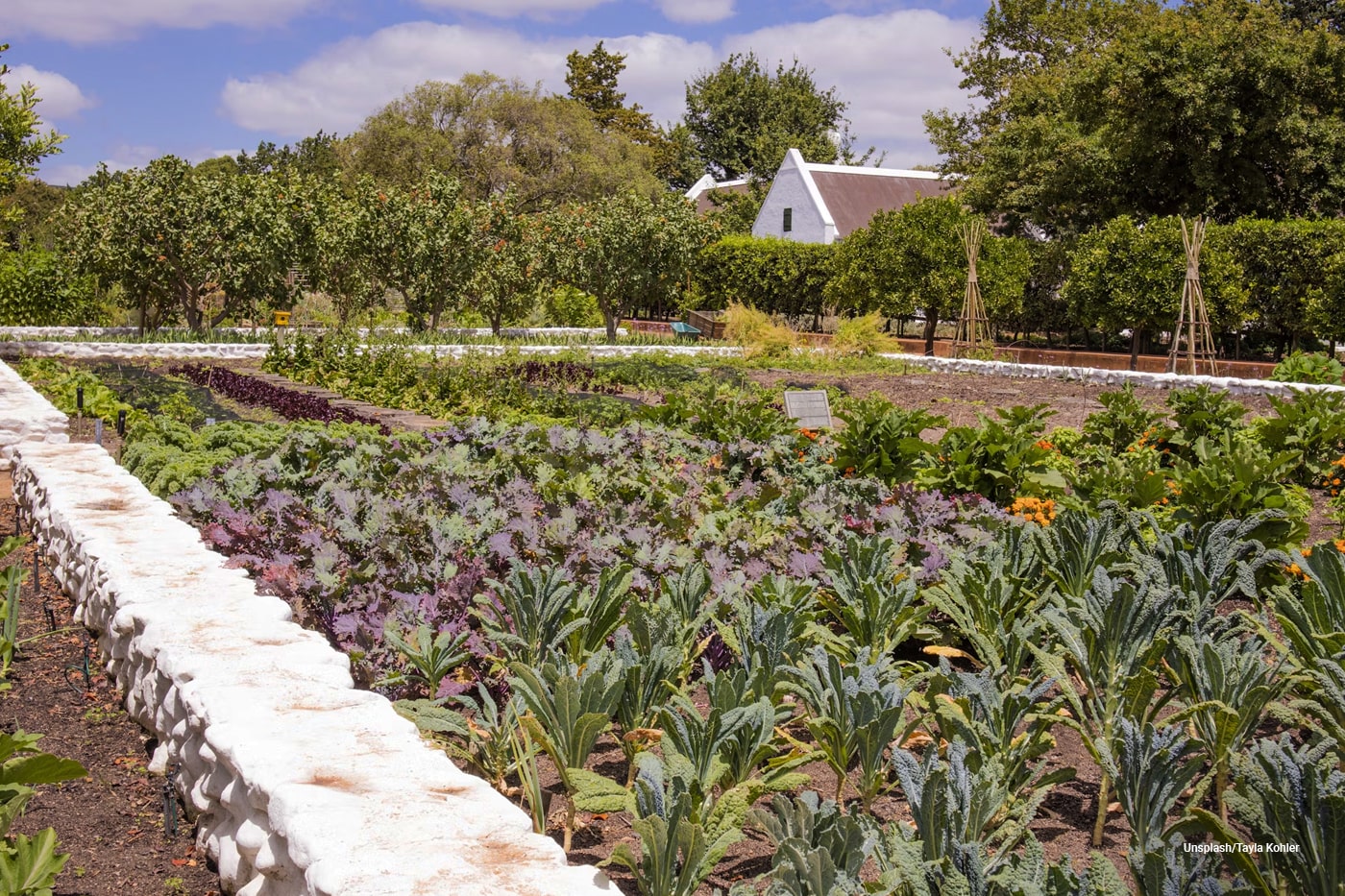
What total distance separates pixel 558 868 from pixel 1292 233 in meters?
22.5

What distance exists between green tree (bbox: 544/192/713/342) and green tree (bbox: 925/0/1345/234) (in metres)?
7.63

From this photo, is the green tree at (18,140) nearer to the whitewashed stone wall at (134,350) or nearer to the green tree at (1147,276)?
the whitewashed stone wall at (134,350)

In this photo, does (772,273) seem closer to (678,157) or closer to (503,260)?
(503,260)

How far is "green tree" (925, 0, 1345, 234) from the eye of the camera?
2255 cm

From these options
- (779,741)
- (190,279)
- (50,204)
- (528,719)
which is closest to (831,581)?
(779,741)

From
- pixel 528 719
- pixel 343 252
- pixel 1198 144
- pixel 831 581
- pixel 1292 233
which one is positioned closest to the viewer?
pixel 528 719

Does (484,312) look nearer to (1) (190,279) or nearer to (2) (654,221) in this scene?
(2) (654,221)

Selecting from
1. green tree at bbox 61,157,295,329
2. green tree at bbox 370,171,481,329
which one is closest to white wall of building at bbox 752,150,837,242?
green tree at bbox 370,171,481,329

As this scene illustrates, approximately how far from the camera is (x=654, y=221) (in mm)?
Result: 28578

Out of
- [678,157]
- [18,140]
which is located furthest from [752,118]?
[18,140]

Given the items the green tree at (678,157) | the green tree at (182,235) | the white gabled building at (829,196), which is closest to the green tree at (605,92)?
the green tree at (678,157)

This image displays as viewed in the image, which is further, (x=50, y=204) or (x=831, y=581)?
(x=50, y=204)

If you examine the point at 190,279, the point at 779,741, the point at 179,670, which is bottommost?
the point at 779,741

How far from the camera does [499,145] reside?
141 ft
